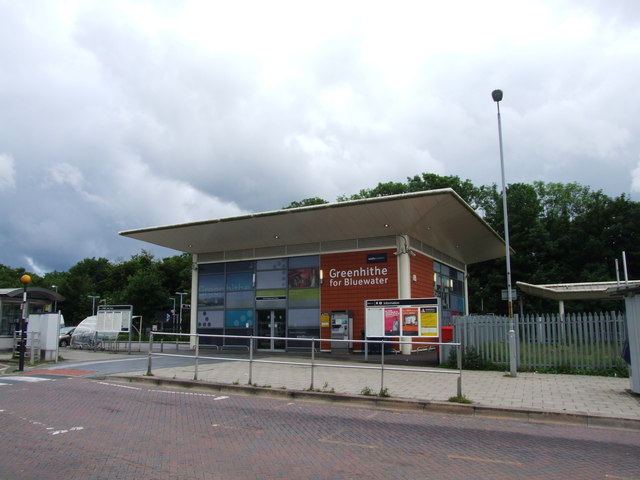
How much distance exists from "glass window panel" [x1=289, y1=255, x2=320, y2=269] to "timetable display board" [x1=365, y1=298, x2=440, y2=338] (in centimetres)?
602

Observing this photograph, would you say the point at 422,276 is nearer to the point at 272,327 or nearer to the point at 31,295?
the point at 272,327

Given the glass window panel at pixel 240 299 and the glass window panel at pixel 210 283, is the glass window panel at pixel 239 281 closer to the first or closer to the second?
the glass window panel at pixel 240 299

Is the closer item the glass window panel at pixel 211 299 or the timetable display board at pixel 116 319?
the timetable display board at pixel 116 319

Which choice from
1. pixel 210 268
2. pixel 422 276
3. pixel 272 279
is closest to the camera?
pixel 422 276

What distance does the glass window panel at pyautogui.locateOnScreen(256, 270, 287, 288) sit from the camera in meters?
26.1

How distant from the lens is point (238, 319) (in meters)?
27.2

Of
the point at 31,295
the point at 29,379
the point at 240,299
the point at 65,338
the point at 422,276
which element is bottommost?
the point at 29,379

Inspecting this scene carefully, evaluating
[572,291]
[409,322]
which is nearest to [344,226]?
[409,322]

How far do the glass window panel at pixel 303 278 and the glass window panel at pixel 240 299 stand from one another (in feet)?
8.47

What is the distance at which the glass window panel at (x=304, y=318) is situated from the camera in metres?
24.9

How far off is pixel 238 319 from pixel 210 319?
1987 mm

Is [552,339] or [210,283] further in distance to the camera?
[210,283]

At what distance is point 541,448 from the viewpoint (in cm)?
701

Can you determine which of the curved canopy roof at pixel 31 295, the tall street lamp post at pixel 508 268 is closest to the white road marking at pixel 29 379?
the curved canopy roof at pixel 31 295
